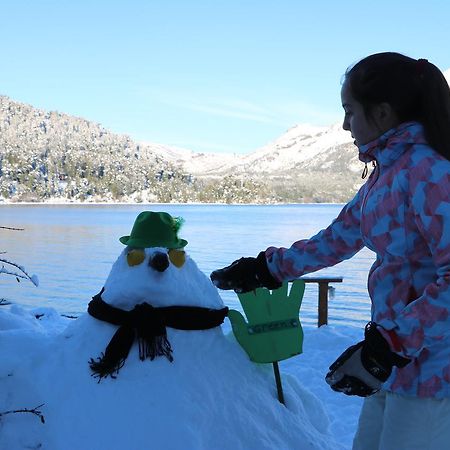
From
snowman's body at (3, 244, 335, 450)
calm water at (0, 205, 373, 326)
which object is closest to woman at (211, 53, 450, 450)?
snowman's body at (3, 244, 335, 450)

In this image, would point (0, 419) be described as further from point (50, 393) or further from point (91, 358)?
point (91, 358)

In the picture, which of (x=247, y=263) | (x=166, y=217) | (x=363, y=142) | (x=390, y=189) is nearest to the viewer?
(x=390, y=189)

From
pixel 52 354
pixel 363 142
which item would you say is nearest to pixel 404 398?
pixel 363 142

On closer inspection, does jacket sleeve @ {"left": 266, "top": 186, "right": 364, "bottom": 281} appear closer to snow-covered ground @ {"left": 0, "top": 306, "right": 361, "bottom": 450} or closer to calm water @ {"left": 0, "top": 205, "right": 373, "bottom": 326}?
snow-covered ground @ {"left": 0, "top": 306, "right": 361, "bottom": 450}

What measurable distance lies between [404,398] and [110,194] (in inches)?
4666

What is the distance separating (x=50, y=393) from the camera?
7.45 feet

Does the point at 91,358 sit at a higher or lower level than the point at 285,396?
higher

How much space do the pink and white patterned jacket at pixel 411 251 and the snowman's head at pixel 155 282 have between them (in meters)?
1.14

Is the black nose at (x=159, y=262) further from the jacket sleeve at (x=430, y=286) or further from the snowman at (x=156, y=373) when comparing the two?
the jacket sleeve at (x=430, y=286)

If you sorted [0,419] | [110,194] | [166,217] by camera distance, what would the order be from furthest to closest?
[110,194] < [166,217] < [0,419]

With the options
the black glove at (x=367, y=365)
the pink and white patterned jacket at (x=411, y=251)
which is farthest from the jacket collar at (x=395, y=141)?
the black glove at (x=367, y=365)

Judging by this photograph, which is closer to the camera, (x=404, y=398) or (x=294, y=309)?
(x=404, y=398)

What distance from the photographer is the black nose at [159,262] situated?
241cm

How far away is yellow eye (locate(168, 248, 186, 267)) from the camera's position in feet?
8.32
